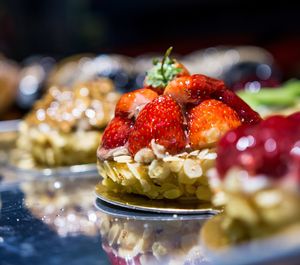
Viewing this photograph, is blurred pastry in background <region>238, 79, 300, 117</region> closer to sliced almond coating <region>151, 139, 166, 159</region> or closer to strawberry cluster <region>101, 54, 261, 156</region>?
strawberry cluster <region>101, 54, 261, 156</region>

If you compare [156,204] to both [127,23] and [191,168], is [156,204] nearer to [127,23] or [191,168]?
[191,168]

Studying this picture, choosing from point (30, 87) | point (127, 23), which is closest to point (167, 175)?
point (30, 87)

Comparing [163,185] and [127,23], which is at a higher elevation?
[163,185]

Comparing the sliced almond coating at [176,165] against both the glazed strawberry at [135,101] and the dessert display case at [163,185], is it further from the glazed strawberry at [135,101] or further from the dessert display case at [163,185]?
the glazed strawberry at [135,101]

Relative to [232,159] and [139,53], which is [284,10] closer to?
[139,53]

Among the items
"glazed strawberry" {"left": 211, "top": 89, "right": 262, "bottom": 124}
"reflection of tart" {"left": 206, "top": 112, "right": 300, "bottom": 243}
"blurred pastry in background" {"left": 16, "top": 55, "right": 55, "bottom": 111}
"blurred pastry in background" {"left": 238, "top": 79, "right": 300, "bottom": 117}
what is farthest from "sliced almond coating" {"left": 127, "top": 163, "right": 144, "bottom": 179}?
"blurred pastry in background" {"left": 16, "top": 55, "right": 55, "bottom": 111}

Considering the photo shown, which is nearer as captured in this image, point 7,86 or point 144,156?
point 144,156

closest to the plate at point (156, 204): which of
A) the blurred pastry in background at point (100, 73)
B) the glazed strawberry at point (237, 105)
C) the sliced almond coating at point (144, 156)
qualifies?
the sliced almond coating at point (144, 156)
